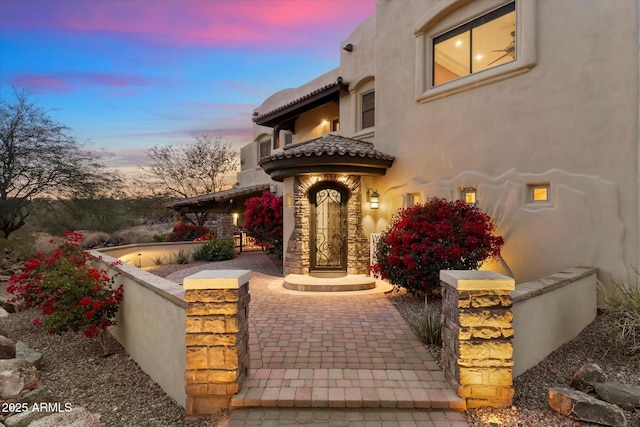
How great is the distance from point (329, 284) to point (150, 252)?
909 centimetres

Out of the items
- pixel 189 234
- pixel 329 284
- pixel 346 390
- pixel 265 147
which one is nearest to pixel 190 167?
pixel 265 147

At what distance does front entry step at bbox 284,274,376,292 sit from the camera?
26.6ft

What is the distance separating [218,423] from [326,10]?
1153 centimetres

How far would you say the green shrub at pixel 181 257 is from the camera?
13.6 metres

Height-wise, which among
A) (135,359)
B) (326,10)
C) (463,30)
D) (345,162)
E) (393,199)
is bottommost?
(135,359)

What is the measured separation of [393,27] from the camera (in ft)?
31.9

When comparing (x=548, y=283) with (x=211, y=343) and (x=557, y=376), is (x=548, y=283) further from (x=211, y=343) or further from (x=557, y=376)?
(x=211, y=343)

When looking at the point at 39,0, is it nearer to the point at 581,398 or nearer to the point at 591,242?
the point at 581,398

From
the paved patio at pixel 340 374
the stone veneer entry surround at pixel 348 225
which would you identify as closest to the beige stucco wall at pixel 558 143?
the stone veneer entry surround at pixel 348 225

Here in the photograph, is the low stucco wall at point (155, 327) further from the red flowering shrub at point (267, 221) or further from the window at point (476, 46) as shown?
the window at point (476, 46)

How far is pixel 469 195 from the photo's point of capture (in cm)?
812

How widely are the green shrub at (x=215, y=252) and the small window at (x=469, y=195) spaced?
983cm

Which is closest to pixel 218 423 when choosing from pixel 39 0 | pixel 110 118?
pixel 39 0

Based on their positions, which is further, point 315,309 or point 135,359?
point 315,309
